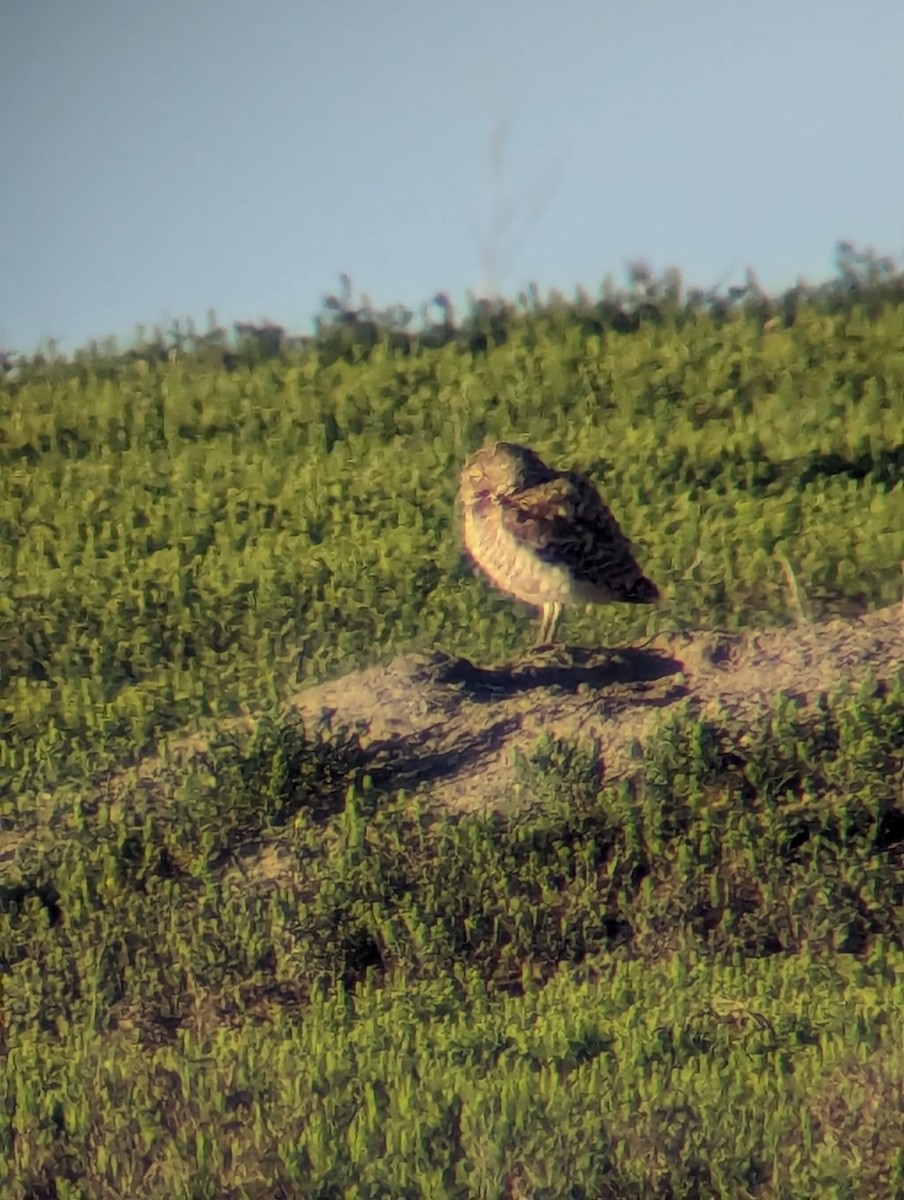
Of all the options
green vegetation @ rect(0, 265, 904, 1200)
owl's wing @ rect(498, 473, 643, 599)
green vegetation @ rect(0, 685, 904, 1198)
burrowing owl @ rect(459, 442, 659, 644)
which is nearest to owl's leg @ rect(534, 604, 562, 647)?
burrowing owl @ rect(459, 442, 659, 644)

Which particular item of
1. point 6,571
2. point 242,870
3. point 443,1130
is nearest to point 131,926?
point 242,870

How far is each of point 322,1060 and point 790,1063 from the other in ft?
3.63

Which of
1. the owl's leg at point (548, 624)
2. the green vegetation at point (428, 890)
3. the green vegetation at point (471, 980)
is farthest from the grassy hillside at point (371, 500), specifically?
the green vegetation at point (471, 980)

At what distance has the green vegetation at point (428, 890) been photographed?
168 inches

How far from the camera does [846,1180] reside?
4035mm

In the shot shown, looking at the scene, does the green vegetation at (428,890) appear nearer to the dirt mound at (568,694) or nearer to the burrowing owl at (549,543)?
the dirt mound at (568,694)

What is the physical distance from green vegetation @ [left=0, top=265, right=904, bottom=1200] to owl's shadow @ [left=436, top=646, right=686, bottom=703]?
0.74 feet

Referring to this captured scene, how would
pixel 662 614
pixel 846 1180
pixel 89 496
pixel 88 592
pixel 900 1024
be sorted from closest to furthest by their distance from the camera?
pixel 846 1180 → pixel 900 1024 → pixel 662 614 → pixel 88 592 → pixel 89 496

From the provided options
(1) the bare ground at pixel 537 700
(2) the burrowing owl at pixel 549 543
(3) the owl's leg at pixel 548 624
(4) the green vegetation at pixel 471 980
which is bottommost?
(4) the green vegetation at pixel 471 980

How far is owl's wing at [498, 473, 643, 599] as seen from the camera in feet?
18.0

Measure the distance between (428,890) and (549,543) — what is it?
1150mm

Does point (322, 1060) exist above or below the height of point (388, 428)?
below

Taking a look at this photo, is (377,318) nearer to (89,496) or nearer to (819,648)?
(89,496)

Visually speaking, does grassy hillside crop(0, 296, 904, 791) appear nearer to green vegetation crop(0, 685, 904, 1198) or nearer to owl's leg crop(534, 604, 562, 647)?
owl's leg crop(534, 604, 562, 647)
